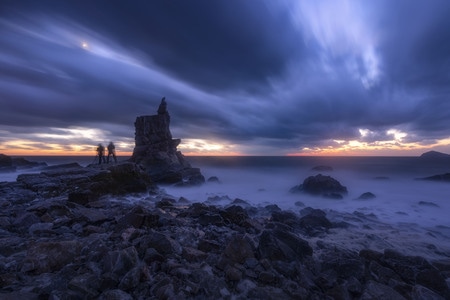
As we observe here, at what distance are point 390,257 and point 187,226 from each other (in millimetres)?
6684

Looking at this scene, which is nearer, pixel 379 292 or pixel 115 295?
pixel 115 295

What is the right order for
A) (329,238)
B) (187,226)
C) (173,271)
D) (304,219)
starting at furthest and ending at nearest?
(304,219) → (329,238) → (187,226) → (173,271)

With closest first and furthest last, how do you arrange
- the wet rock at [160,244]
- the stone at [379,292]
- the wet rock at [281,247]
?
the stone at [379,292] → the wet rock at [160,244] → the wet rock at [281,247]

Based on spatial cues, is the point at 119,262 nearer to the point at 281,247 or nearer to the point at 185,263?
the point at 185,263

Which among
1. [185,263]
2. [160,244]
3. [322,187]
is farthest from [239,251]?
[322,187]

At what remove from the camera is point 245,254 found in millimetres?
6316

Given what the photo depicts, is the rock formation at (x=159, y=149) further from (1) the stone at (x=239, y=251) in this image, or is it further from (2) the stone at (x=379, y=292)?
(2) the stone at (x=379, y=292)

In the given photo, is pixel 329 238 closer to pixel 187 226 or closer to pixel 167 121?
pixel 187 226

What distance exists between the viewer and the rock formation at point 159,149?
3128cm

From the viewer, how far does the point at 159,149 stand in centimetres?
3394

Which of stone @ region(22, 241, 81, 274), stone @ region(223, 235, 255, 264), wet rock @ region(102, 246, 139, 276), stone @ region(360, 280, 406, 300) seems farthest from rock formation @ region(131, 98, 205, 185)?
stone @ region(360, 280, 406, 300)

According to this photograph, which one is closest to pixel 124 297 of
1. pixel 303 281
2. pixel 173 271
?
pixel 173 271

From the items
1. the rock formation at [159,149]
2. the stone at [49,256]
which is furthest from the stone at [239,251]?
the rock formation at [159,149]

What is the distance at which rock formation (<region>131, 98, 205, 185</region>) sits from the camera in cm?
3128
